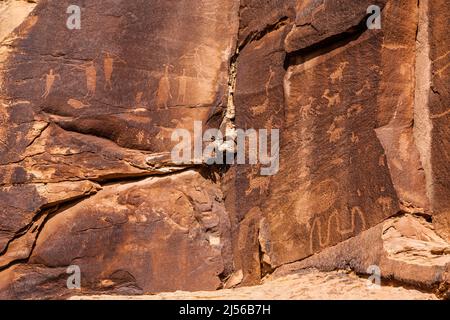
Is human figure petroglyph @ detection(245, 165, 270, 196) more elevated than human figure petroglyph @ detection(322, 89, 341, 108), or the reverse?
human figure petroglyph @ detection(322, 89, 341, 108)

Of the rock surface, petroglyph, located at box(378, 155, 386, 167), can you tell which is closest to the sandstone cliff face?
petroglyph, located at box(378, 155, 386, 167)

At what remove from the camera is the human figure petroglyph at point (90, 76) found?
480cm

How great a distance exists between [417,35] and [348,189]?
2.90 ft

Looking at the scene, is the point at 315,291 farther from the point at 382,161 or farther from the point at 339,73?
the point at 339,73

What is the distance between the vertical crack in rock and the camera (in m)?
3.80

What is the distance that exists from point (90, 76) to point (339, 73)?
1.61 m

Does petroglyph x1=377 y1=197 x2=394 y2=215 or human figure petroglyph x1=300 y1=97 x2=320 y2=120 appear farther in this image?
human figure petroglyph x1=300 y1=97 x2=320 y2=120

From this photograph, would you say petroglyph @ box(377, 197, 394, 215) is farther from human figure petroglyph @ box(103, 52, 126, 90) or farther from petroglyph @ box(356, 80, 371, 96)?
human figure petroglyph @ box(103, 52, 126, 90)

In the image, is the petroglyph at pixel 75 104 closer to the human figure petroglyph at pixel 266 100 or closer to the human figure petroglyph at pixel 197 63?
the human figure petroglyph at pixel 197 63

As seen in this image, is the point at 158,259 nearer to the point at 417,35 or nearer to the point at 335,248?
the point at 335,248

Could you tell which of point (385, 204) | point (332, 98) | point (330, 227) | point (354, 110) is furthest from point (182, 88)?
point (385, 204)

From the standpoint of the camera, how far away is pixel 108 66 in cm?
482

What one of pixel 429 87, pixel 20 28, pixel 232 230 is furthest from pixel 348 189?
pixel 20 28

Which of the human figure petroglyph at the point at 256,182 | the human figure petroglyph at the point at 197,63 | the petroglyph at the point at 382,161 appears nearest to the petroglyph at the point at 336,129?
the petroglyph at the point at 382,161
